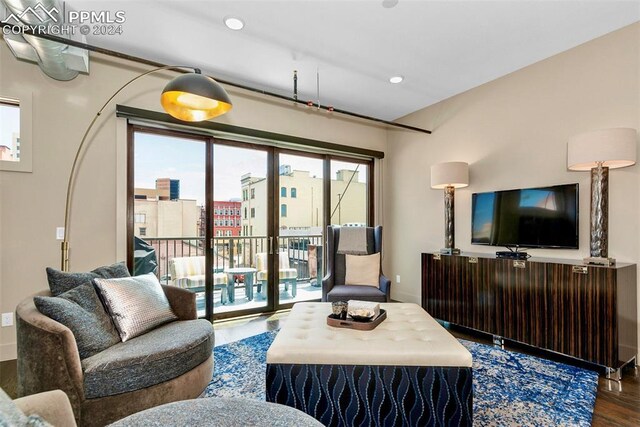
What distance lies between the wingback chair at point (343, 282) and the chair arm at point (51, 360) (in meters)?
2.38

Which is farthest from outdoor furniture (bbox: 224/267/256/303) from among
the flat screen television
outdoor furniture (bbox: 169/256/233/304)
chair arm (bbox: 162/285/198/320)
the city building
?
the flat screen television

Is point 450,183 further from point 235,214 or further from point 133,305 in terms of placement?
point 133,305

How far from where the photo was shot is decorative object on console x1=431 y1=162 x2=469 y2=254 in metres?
3.77

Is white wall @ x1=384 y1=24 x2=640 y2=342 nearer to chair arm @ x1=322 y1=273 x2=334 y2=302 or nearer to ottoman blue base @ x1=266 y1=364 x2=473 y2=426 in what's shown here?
chair arm @ x1=322 y1=273 x2=334 y2=302

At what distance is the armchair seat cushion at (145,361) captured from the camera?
1.67 m

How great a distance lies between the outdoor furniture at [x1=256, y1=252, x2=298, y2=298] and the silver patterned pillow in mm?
1998

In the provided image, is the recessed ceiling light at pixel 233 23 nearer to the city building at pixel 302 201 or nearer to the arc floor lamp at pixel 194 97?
the arc floor lamp at pixel 194 97

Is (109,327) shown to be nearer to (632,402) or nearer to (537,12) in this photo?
(632,402)

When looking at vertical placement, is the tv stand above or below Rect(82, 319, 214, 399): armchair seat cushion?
above

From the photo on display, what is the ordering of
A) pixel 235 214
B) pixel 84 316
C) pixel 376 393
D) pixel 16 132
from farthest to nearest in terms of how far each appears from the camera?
pixel 235 214, pixel 16 132, pixel 84 316, pixel 376 393

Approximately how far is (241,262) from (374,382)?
289cm

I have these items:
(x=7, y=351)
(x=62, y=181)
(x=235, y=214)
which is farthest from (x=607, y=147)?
(x=7, y=351)

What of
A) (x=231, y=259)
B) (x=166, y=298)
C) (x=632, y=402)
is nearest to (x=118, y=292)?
(x=166, y=298)

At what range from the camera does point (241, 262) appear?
14.1ft
